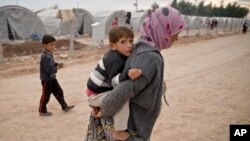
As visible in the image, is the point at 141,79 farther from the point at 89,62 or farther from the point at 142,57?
the point at 89,62

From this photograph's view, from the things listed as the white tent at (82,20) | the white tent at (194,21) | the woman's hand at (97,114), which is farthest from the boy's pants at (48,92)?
the white tent at (194,21)

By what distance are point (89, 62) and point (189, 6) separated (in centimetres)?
6314

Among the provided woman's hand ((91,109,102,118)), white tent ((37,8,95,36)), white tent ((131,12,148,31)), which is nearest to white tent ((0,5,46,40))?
white tent ((37,8,95,36))

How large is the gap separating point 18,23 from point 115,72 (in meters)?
19.3

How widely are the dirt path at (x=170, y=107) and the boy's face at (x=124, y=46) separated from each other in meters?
2.83

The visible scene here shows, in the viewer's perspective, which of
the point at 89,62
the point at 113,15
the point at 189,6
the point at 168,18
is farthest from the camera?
the point at 189,6

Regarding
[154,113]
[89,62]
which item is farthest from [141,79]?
[89,62]

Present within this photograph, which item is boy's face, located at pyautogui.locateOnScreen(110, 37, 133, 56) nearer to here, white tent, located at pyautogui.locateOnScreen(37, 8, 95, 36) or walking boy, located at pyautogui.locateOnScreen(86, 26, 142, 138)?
walking boy, located at pyautogui.locateOnScreen(86, 26, 142, 138)

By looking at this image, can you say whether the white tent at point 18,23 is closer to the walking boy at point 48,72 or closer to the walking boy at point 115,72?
the walking boy at point 48,72

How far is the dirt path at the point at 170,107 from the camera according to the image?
471cm

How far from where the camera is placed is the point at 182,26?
A: 201 cm

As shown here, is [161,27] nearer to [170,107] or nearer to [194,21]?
[170,107]

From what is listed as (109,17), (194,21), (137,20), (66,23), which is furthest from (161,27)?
(194,21)

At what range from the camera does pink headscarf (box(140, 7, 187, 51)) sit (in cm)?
194
